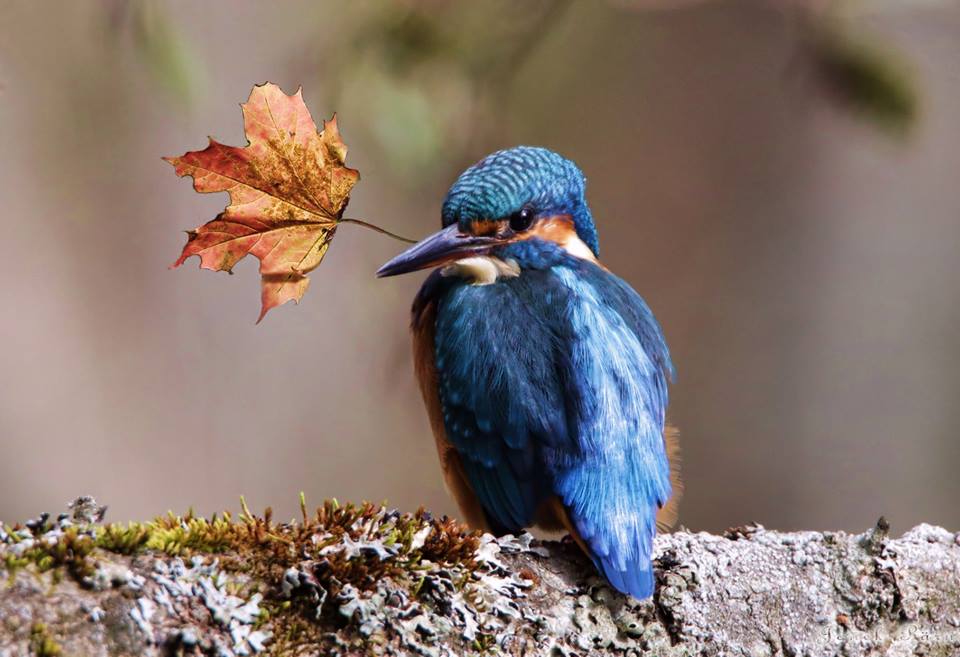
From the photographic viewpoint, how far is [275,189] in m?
1.38

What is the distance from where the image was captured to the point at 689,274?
12.2ft

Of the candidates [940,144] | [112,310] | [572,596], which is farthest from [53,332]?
[940,144]

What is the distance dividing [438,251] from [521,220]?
18cm

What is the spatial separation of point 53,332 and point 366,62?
5.51ft

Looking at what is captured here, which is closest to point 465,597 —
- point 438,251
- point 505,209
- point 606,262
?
point 438,251

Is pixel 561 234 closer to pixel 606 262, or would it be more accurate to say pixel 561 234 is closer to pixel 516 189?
pixel 516 189

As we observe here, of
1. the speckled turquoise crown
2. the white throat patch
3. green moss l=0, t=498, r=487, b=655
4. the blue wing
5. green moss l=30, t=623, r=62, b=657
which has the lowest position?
green moss l=30, t=623, r=62, b=657

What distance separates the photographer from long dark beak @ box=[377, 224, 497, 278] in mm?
1533

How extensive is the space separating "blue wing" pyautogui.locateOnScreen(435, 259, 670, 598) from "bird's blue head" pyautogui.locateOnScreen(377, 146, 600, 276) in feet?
0.28

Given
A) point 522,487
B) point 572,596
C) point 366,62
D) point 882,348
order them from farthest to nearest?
1. point 882,348
2. point 366,62
3. point 522,487
4. point 572,596

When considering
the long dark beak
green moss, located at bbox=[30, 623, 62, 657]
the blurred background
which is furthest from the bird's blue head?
the blurred background

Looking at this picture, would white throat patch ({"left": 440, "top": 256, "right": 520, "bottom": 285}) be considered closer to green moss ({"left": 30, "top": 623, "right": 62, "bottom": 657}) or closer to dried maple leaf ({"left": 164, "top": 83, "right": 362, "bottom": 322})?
dried maple leaf ({"left": 164, "top": 83, "right": 362, "bottom": 322})

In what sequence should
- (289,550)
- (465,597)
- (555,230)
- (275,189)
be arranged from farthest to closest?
(555,230)
(275,189)
(465,597)
(289,550)

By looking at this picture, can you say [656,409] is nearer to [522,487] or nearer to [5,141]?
[522,487]
